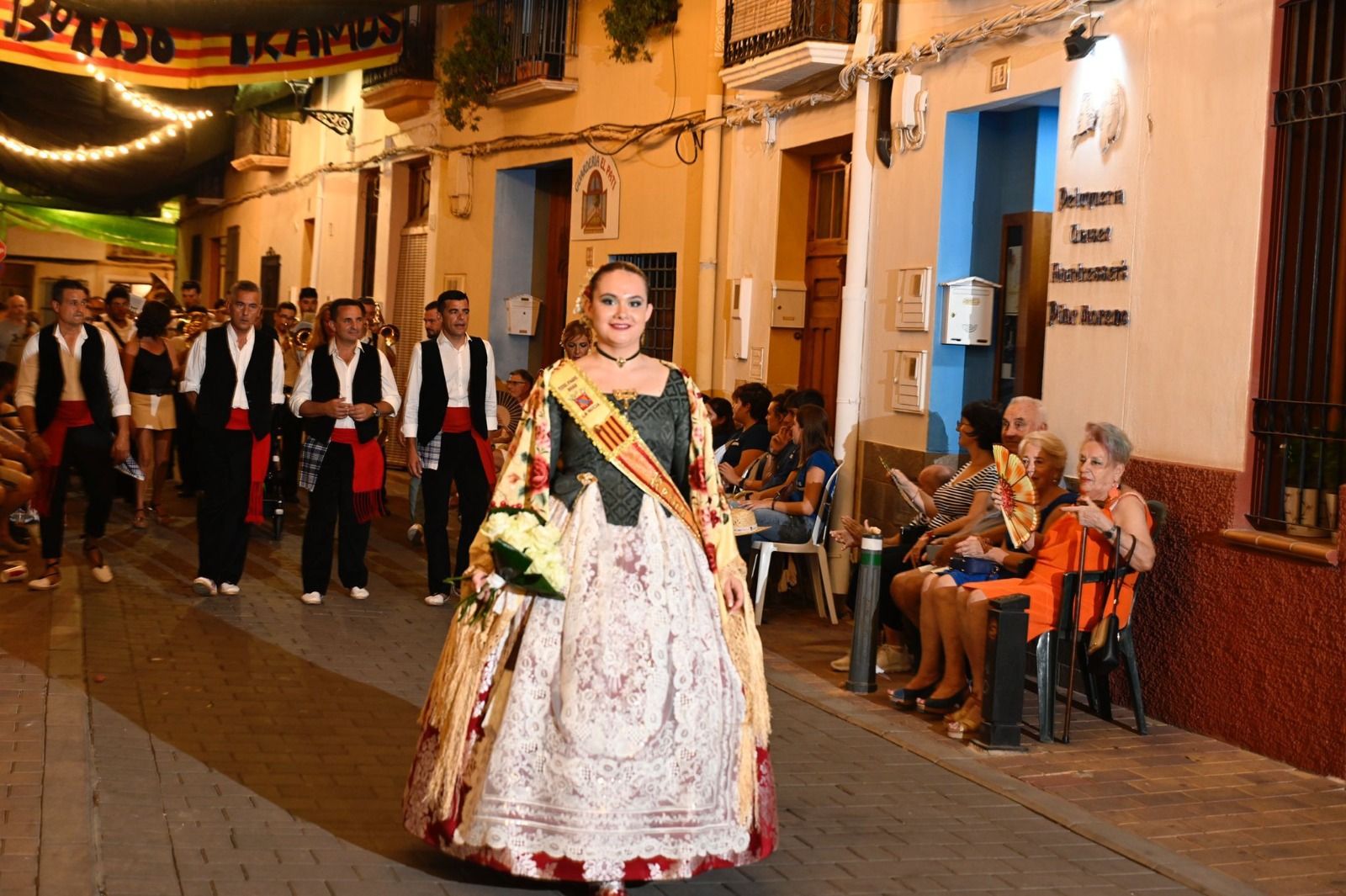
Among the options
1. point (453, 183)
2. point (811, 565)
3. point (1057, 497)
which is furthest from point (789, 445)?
point (453, 183)

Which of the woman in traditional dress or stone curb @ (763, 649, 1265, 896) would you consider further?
stone curb @ (763, 649, 1265, 896)

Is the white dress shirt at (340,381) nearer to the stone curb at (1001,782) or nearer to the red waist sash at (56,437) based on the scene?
the red waist sash at (56,437)

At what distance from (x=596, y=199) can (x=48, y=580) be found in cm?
761

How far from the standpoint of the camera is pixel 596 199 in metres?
17.0

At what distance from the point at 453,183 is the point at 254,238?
11.4 metres

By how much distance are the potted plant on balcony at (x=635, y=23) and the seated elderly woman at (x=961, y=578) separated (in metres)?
8.05

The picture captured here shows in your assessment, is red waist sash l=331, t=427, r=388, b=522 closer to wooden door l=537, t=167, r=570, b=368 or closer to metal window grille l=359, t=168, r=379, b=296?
wooden door l=537, t=167, r=570, b=368

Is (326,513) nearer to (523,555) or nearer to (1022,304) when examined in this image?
(1022,304)

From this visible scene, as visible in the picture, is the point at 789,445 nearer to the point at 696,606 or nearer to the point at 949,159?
the point at 949,159

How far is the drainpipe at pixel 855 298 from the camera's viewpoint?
11.9m

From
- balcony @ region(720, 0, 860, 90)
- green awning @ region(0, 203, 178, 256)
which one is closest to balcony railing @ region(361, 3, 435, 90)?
balcony @ region(720, 0, 860, 90)

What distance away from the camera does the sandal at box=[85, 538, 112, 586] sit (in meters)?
11.4

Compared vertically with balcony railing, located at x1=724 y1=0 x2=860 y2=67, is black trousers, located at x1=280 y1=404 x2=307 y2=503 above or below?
below

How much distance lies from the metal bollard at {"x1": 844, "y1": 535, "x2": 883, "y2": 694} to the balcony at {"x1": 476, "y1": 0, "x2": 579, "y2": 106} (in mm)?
9439
